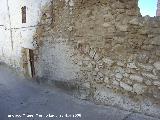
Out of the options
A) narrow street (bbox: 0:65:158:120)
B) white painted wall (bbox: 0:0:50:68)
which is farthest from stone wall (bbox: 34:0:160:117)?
white painted wall (bbox: 0:0:50:68)

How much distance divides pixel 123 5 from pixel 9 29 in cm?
539

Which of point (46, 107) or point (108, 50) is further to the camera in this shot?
point (46, 107)

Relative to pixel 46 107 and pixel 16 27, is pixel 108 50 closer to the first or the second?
pixel 46 107

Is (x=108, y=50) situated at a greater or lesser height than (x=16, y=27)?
lesser

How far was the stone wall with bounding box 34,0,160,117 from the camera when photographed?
4520 mm

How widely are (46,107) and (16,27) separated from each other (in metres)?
3.79

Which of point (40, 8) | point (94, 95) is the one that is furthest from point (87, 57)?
point (40, 8)

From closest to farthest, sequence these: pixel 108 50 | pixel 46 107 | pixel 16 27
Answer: pixel 108 50 < pixel 46 107 < pixel 16 27

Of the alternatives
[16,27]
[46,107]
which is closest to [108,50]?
[46,107]

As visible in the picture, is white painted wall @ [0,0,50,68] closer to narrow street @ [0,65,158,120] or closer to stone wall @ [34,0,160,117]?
stone wall @ [34,0,160,117]

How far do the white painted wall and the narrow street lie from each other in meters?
1.41

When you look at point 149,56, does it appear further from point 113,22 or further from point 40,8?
point 40,8

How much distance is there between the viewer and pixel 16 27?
27.9 feet

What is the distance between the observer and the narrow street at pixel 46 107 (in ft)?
16.2
